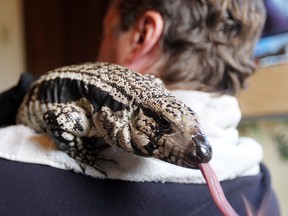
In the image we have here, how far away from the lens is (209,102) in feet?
3.07

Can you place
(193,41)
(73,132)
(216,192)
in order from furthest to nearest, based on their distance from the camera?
(193,41)
(73,132)
(216,192)

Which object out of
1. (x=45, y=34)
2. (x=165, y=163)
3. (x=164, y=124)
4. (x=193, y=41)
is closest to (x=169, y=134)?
(x=164, y=124)

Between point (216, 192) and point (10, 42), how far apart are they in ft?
8.76

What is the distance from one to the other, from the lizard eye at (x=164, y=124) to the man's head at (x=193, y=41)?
0.38 m

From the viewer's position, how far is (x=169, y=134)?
674 mm

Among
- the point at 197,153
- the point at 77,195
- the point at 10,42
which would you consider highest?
the point at 197,153

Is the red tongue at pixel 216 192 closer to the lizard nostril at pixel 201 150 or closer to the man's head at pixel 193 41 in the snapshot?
the lizard nostril at pixel 201 150

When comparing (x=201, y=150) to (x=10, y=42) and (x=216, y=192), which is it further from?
(x=10, y=42)

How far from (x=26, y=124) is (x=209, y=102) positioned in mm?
375

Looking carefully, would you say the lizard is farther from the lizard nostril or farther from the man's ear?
the man's ear

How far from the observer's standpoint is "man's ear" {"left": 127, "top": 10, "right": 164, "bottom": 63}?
3.64 feet

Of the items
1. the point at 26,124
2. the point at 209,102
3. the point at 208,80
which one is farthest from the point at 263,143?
the point at 26,124

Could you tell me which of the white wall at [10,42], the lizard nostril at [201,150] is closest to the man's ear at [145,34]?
the lizard nostril at [201,150]

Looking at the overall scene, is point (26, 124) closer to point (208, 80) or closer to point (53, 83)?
point (53, 83)
